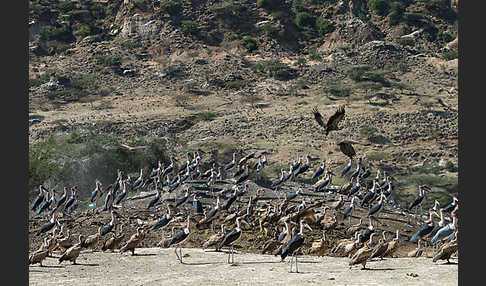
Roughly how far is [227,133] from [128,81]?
23.4 metres

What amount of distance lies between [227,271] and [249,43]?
74.2m

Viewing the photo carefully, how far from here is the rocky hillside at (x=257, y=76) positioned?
61.0m

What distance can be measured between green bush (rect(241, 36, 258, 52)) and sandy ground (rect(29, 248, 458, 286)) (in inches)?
2776

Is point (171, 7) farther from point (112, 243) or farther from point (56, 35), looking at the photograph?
point (112, 243)

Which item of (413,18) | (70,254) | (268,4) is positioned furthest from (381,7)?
(70,254)

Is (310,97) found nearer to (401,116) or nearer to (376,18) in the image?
(401,116)

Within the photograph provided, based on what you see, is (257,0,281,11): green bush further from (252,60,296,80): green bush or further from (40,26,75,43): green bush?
(40,26,75,43): green bush

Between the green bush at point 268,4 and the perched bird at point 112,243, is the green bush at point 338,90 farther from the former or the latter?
the perched bird at point 112,243

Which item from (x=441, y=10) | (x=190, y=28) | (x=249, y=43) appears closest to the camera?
(x=249, y=43)

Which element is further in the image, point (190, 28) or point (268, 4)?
point (268, 4)

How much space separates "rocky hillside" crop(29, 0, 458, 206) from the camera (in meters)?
61.0

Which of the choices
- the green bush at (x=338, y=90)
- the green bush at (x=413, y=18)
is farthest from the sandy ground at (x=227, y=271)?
the green bush at (x=413, y=18)

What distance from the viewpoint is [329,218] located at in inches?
1040

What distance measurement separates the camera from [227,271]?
1955cm
